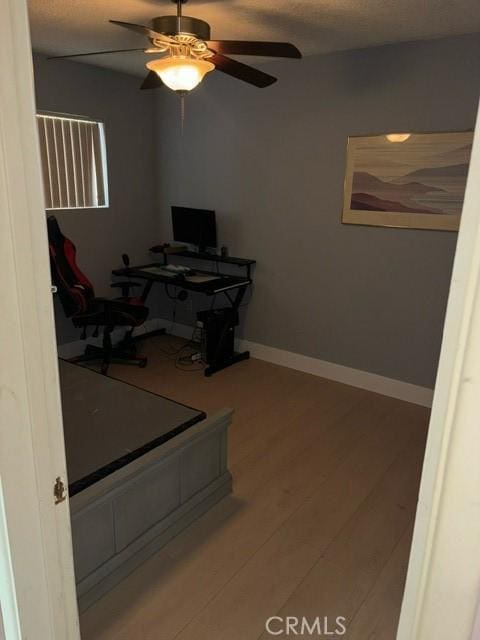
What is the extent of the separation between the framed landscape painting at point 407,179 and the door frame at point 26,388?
111 inches

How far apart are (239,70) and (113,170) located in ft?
6.81

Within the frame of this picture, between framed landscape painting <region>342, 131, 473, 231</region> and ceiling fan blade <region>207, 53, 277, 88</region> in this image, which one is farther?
framed landscape painting <region>342, 131, 473, 231</region>

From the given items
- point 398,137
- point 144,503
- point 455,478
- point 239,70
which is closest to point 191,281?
point 239,70

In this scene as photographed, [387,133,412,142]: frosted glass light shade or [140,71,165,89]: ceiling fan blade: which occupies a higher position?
[140,71,165,89]: ceiling fan blade

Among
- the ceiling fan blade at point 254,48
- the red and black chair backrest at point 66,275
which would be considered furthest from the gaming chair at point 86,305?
the ceiling fan blade at point 254,48

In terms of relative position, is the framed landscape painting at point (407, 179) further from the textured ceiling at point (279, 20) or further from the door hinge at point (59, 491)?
the door hinge at point (59, 491)

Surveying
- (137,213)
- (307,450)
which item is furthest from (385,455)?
(137,213)

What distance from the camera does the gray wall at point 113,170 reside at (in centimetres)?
377

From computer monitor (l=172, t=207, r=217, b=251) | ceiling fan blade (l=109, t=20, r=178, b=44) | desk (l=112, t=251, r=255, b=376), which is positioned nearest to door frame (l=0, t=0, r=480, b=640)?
ceiling fan blade (l=109, t=20, r=178, b=44)

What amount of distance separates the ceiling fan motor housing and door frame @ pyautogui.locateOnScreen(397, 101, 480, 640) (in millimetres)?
1957

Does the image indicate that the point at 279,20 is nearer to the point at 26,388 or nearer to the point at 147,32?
the point at 147,32

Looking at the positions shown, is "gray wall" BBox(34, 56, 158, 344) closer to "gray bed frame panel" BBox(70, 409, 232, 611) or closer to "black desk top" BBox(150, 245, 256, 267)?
"black desk top" BBox(150, 245, 256, 267)

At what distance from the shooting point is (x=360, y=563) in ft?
6.55

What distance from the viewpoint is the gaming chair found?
145 inches
